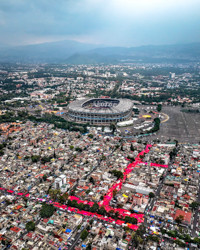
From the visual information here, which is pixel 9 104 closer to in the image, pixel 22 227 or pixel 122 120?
pixel 122 120

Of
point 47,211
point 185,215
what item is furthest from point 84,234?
point 185,215

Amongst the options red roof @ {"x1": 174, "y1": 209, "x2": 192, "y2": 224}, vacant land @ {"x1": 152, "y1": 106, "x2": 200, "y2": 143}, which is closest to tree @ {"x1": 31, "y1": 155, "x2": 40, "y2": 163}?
red roof @ {"x1": 174, "y1": 209, "x2": 192, "y2": 224}

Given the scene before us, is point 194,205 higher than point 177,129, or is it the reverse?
point 177,129

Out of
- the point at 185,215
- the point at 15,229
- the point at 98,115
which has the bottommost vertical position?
the point at 15,229

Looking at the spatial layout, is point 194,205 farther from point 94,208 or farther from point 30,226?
point 30,226

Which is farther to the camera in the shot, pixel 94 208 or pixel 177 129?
pixel 177 129

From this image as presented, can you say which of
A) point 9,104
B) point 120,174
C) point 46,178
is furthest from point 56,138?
point 9,104

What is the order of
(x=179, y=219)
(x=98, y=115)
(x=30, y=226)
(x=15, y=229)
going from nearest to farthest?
(x=30, y=226), (x=15, y=229), (x=179, y=219), (x=98, y=115)

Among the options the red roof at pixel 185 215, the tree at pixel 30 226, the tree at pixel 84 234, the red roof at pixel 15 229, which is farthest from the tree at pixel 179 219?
the red roof at pixel 15 229

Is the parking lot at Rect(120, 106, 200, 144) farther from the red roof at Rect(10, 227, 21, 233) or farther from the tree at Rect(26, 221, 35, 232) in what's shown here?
the red roof at Rect(10, 227, 21, 233)
